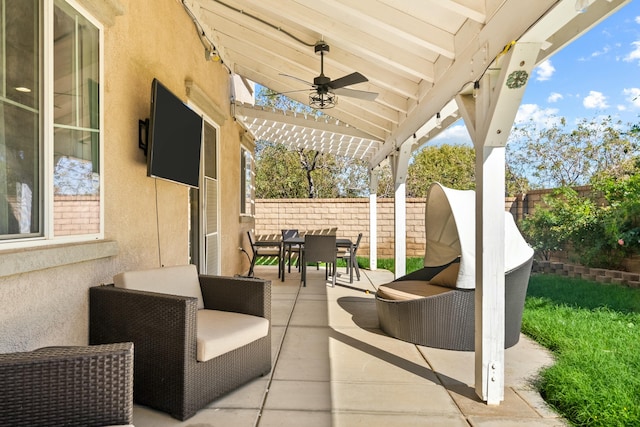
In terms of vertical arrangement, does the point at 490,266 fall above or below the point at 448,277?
above

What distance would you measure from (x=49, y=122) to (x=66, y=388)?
1.37m

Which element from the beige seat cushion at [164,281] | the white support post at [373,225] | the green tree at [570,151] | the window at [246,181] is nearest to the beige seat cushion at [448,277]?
the beige seat cushion at [164,281]

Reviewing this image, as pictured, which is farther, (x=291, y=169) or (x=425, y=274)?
(x=291, y=169)

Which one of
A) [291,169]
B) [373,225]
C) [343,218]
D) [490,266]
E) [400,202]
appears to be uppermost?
[291,169]

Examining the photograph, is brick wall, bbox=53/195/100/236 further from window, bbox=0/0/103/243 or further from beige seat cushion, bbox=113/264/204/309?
beige seat cushion, bbox=113/264/204/309

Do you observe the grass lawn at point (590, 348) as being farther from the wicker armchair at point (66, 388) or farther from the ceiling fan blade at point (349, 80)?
the ceiling fan blade at point (349, 80)

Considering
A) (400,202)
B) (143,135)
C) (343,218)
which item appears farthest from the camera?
(343,218)

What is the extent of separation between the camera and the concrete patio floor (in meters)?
2.23

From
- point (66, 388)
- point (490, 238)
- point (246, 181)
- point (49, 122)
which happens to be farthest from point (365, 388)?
point (246, 181)

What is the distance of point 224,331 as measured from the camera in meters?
2.39

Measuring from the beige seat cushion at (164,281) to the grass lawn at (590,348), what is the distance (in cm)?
258

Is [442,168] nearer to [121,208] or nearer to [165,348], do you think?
[121,208]

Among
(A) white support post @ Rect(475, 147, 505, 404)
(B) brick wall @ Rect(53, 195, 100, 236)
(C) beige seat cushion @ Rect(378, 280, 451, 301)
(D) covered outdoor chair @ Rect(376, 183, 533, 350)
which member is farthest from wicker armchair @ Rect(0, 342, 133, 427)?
(C) beige seat cushion @ Rect(378, 280, 451, 301)

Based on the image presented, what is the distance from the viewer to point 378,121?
638 centimetres
